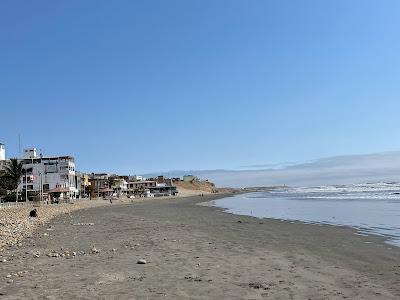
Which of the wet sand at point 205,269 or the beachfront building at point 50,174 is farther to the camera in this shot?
the beachfront building at point 50,174

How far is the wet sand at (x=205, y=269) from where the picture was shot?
9523 millimetres

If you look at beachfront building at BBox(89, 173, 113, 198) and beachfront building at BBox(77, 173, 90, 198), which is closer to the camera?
beachfront building at BBox(77, 173, 90, 198)

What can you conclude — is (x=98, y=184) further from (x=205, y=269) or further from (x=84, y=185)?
(x=205, y=269)

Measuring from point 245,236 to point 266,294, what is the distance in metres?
11.5

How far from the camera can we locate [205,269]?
472 inches

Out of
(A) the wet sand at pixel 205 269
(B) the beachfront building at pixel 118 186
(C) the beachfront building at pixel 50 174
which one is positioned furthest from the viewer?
(B) the beachfront building at pixel 118 186

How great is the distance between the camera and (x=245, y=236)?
20781mm

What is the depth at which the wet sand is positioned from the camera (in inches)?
375

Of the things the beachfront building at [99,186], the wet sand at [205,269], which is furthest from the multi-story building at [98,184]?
the wet sand at [205,269]

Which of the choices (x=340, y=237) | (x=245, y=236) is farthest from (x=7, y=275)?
(x=340, y=237)

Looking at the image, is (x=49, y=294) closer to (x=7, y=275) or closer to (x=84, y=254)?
(x=7, y=275)

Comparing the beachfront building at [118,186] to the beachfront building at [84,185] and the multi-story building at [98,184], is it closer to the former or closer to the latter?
the multi-story building at [98,184]

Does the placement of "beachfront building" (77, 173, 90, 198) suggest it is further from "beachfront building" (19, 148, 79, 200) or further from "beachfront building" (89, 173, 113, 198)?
"beachfront building" (19, 148, 79, 200)

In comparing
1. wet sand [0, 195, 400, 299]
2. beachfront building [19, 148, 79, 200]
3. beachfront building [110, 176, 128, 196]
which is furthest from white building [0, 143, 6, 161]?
wet sand [0, 195, 400, 299]
